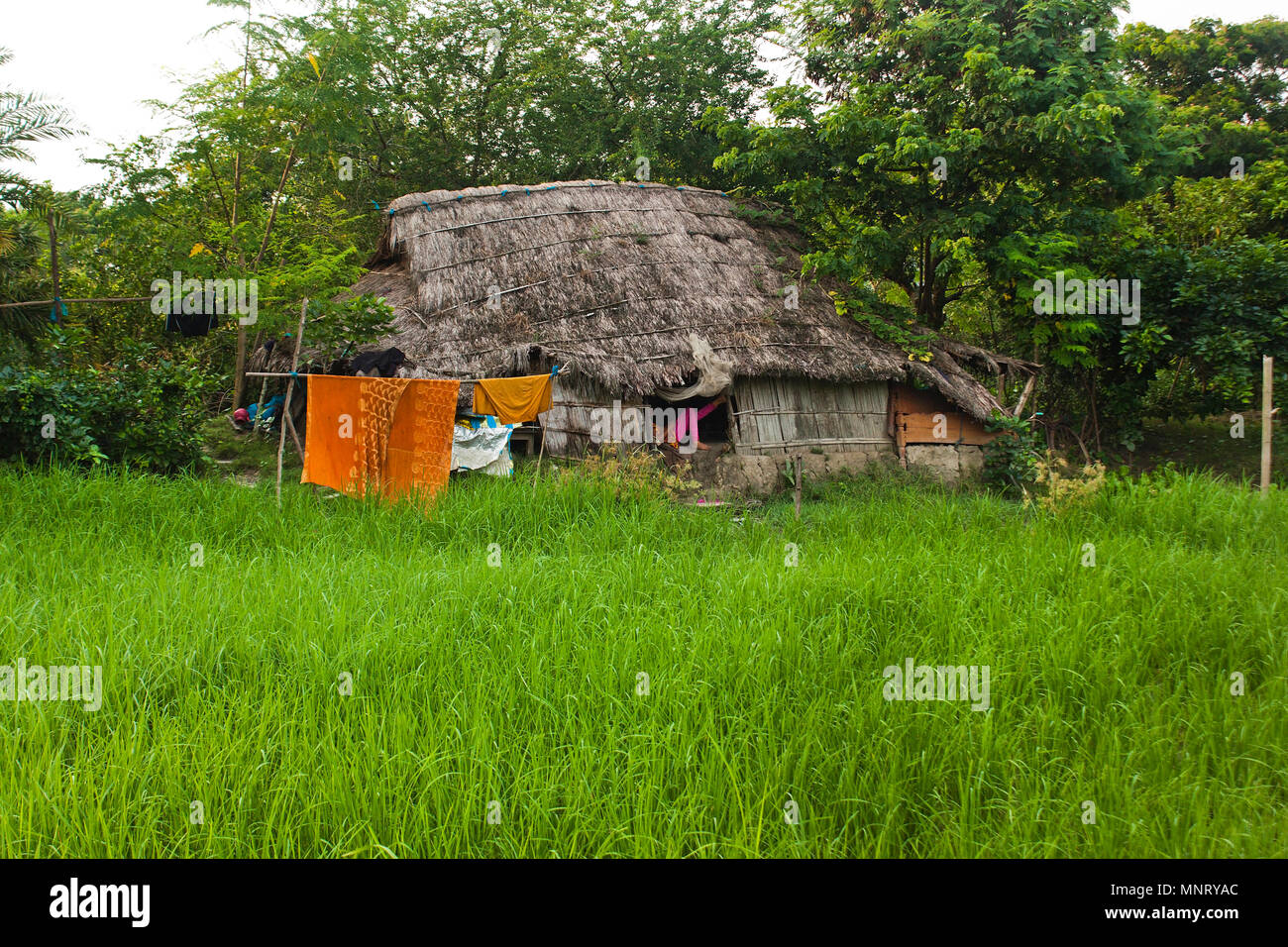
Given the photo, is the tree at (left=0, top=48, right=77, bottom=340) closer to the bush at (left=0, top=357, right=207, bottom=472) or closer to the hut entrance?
the bush at (left=0, top=357, right=207, bottom=472)

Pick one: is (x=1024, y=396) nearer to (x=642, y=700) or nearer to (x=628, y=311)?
(x=628, y=311)

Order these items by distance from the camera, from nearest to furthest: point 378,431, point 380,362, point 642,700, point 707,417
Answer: point 642,700 < point 378,431 < point 380,362 < point 707,417

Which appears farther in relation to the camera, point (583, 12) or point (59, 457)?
point (583, 12)

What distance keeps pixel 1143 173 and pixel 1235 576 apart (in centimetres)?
901

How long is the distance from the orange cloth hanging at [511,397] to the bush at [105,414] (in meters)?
3.29

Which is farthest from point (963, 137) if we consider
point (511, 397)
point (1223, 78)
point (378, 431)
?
point (378, 431)

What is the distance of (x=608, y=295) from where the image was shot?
34.7 ft

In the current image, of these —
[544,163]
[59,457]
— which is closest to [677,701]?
[59,457]

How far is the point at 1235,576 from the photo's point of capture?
446cm

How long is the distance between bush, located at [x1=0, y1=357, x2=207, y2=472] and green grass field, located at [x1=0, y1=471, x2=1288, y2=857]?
193cm

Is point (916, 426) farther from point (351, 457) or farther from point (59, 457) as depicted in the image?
point (59, 457)

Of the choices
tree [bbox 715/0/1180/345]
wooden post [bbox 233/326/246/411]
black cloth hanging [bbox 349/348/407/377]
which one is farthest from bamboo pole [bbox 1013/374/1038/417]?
wooden post [bbox 233/326/246/411]

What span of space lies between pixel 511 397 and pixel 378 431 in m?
1.52

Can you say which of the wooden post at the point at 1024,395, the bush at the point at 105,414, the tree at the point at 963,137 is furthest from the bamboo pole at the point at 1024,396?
the bush at the point at 105,414
